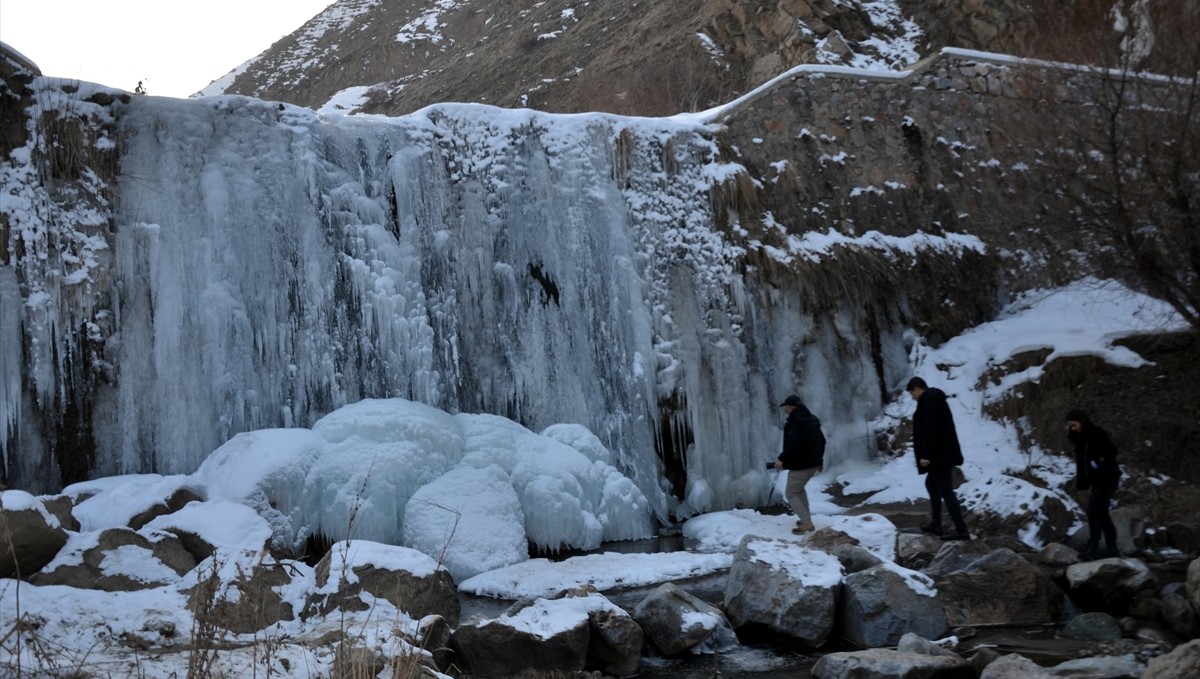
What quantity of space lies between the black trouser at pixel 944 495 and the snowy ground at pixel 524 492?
1.39 ft

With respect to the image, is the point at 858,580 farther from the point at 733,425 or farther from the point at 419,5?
the point at 419,5

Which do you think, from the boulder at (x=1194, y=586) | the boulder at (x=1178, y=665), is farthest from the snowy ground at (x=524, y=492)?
the boulder at (x=1178, y=665)

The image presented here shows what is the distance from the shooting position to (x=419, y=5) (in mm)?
36438

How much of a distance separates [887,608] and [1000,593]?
3.00 ft

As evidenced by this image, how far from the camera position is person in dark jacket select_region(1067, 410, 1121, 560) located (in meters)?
7.80

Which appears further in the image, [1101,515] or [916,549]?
[916,549]

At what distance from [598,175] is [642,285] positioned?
4.55 feet

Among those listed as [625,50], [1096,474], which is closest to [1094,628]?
[1096,474]

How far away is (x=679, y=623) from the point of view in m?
6.45

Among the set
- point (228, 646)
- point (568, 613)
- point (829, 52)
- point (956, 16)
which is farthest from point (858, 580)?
point (956, 16)

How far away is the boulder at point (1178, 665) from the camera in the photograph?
4.78 m

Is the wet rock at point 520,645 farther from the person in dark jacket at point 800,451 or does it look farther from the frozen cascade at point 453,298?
the frozen cascade at point 453,298

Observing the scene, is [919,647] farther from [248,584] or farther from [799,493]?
[248,584]

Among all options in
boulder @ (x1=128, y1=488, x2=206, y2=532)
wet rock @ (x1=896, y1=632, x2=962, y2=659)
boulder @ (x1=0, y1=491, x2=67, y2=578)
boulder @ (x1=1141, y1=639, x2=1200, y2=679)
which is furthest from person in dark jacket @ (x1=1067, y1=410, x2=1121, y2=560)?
boulder @ (x1=0, y1=491, x2=67, y2=578)
